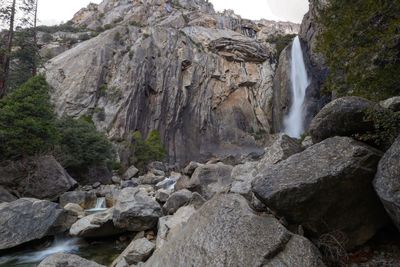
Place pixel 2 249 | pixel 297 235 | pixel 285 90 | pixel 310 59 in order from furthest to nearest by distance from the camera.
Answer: pixel 285 90
pixel 310 59
pixel 2 249
pixel 297 235

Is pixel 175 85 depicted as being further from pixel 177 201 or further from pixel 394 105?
pixel 394 105

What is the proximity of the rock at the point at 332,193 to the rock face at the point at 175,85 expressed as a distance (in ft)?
139

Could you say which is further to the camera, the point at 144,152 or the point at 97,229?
the point at 144,152

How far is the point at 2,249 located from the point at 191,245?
29.3ft

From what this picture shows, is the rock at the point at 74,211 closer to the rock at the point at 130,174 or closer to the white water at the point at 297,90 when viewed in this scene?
the rock at the point at 130,174

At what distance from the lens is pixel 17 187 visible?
1881 centimetres

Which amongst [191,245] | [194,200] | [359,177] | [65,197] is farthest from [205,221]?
[65,197]

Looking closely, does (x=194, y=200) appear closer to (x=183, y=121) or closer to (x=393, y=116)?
(x=393, y=116)

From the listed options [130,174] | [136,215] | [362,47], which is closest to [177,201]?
[136,215]

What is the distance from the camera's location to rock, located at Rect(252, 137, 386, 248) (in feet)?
18.5

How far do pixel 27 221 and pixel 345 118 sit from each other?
1121cm

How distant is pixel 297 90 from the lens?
49219 millimetres

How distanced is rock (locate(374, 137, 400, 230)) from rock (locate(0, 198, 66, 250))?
11.4m

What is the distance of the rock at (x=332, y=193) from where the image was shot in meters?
5.63
